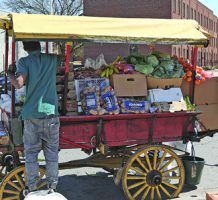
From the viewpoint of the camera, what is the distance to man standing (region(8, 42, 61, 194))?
17.2ft

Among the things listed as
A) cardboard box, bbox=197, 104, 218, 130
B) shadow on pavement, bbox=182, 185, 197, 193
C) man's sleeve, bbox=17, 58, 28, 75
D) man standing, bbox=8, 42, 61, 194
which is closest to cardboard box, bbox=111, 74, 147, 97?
man standing, bbox=8, 42, 61, 194

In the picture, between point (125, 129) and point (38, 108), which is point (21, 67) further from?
point (125, 129)

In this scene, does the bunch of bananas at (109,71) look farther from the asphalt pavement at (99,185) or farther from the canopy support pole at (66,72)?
the asphalt pavement at (99,185)

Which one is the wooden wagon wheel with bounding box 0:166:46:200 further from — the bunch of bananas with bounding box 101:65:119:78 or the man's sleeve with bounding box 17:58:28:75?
the bunch of bananas with bounding box 101:65:119:78

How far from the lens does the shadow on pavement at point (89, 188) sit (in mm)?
6520

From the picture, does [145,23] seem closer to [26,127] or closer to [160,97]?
[160,97]

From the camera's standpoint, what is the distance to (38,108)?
524cm

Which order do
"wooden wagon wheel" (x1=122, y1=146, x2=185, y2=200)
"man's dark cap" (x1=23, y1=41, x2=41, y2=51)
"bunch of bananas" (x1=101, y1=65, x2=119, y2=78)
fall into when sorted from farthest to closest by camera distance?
1. "bunch of bananas" (x1=101, y1=65, x2=119, y2=78)
2. "wooden wagon wheel" (x1=122, y1=146, x2=185, y2=200)
3. "man's dark cap" (x1=23, y1=41, x2=41, y2=51)

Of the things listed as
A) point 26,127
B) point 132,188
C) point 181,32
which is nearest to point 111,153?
point 132,188

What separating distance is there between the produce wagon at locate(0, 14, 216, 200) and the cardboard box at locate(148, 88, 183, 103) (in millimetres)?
208

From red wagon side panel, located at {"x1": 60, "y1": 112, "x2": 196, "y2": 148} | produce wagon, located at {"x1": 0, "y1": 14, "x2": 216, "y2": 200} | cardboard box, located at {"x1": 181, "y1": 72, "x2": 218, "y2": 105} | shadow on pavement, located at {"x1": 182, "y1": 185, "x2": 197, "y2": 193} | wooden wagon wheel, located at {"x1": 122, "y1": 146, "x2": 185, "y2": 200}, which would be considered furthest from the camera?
cardboard box, located at {"x1": 181, "y1": 72, "x2": 218, "y2": 105}

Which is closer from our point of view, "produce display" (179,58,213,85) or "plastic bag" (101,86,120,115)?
"plastic bag" (101,86,120,115)

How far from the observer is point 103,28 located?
5.72m

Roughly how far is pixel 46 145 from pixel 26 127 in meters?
0.33
